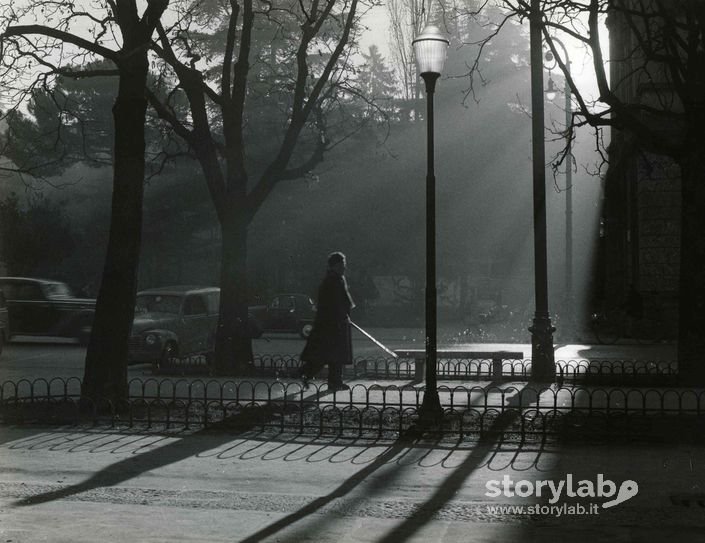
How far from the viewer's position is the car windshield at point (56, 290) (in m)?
27.6

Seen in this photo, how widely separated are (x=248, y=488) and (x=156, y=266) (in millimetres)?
39093

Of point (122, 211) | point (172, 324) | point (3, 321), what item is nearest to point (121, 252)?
point (122, 211)

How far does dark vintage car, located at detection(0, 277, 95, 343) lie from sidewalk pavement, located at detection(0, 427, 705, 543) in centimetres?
1721

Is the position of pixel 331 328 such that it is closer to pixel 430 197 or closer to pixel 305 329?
pixel 430 197

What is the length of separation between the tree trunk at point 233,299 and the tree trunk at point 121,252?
4662mm

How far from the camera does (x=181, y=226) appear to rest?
1720 inches

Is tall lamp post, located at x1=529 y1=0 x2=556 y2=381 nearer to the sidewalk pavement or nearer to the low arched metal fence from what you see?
the low arched metal fence

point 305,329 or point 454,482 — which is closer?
point 454,482

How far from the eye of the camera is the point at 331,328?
14922 mm

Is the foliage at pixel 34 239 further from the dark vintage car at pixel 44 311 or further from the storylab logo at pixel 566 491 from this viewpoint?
the storylab logo at pixel 566 491

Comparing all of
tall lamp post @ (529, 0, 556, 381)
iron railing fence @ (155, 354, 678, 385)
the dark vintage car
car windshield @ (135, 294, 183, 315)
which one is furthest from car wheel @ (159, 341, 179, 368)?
the dark vintage car

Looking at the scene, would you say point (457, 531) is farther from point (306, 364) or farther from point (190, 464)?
point (306, 364)

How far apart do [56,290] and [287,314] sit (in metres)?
8.97

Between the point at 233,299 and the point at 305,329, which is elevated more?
the point at 233,299
